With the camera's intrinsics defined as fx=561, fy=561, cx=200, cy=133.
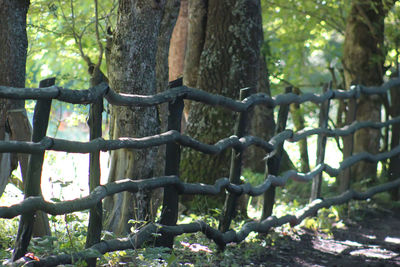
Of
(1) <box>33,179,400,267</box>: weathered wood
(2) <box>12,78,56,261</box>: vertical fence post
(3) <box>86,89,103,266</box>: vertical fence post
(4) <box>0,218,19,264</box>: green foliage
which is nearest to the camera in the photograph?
(2) <box>12,78,56,261</box>: vertical fence post

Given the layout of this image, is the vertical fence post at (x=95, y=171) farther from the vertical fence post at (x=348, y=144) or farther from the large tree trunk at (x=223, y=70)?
the vertical fence post at (x=348, y=144)

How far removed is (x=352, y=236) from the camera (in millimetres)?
6992

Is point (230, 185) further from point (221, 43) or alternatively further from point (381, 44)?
point (381, 44)

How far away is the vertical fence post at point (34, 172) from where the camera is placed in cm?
354

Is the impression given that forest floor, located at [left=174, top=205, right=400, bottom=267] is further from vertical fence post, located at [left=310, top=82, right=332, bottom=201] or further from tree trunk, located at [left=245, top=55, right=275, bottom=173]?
tree trunk, located at [left=245, top=55, right=275, bottom=173]

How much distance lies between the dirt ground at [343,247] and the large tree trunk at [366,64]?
6.34ft

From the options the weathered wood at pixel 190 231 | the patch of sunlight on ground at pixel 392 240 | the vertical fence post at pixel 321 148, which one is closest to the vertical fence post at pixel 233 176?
the weathered wood at pixel 190 231

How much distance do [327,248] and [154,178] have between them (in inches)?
106

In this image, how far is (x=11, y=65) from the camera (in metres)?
4.43

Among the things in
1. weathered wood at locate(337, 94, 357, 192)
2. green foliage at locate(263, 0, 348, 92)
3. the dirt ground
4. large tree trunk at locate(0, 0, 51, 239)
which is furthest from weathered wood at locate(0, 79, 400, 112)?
green foliage at locate(263, 0, 348, 92)

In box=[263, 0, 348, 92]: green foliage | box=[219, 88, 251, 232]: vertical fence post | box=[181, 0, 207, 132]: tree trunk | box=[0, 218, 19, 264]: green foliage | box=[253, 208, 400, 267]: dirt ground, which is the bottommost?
box=[253, 208, 400, 267]: dirt ground

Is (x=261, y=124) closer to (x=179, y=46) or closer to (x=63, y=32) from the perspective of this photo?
(x=179, y=46)

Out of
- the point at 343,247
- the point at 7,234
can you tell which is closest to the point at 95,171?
the point at 7,234

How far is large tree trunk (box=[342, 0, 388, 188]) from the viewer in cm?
948
